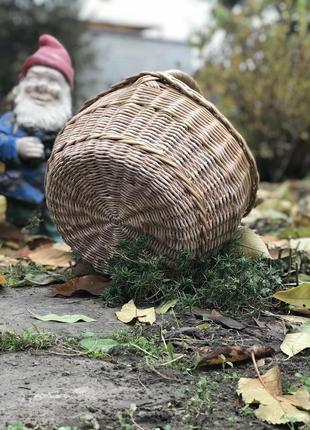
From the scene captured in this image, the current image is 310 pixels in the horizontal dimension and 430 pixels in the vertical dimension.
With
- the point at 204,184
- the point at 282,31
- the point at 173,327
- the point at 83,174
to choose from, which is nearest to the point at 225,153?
the point at 204,184

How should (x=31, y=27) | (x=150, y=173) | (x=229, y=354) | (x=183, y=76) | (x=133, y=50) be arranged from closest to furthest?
(x=229, y=354) < (x=150, y=173) < (x=183, y=76) < (x=31, y=27) < (x=133, y=50)

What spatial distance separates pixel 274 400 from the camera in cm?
173

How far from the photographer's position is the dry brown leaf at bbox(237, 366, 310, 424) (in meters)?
1.66

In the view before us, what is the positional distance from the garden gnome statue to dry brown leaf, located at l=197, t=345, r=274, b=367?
6.82ft

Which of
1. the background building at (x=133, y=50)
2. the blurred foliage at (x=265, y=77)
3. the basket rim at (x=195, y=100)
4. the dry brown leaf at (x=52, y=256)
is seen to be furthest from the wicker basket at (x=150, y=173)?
the background building at (x=133, y=50)

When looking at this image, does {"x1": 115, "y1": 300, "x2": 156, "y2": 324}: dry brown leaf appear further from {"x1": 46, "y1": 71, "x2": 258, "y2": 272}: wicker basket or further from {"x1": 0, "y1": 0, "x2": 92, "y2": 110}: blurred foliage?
{"x1": 0, "y1": 0, "x2": 92, "y2": 110}: blurred foliage

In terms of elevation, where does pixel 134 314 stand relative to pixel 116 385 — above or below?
below

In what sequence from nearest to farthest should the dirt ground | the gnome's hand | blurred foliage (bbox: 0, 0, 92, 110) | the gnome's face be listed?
the dirt ground
the gnome's hand
the gnome's face
blurred foliage (bbox: 0, 0, 92, 110)

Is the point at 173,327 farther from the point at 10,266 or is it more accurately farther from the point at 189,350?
the point at 10,266

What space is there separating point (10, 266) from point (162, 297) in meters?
0.89

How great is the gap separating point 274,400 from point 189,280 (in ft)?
2.77

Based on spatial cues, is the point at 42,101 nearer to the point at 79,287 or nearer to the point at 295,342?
the point at 79,287

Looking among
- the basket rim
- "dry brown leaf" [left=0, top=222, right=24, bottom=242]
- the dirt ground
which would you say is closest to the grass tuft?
the dirt ground

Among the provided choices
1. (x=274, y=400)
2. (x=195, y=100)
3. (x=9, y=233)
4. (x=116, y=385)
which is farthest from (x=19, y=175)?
(x=274, y=400)
